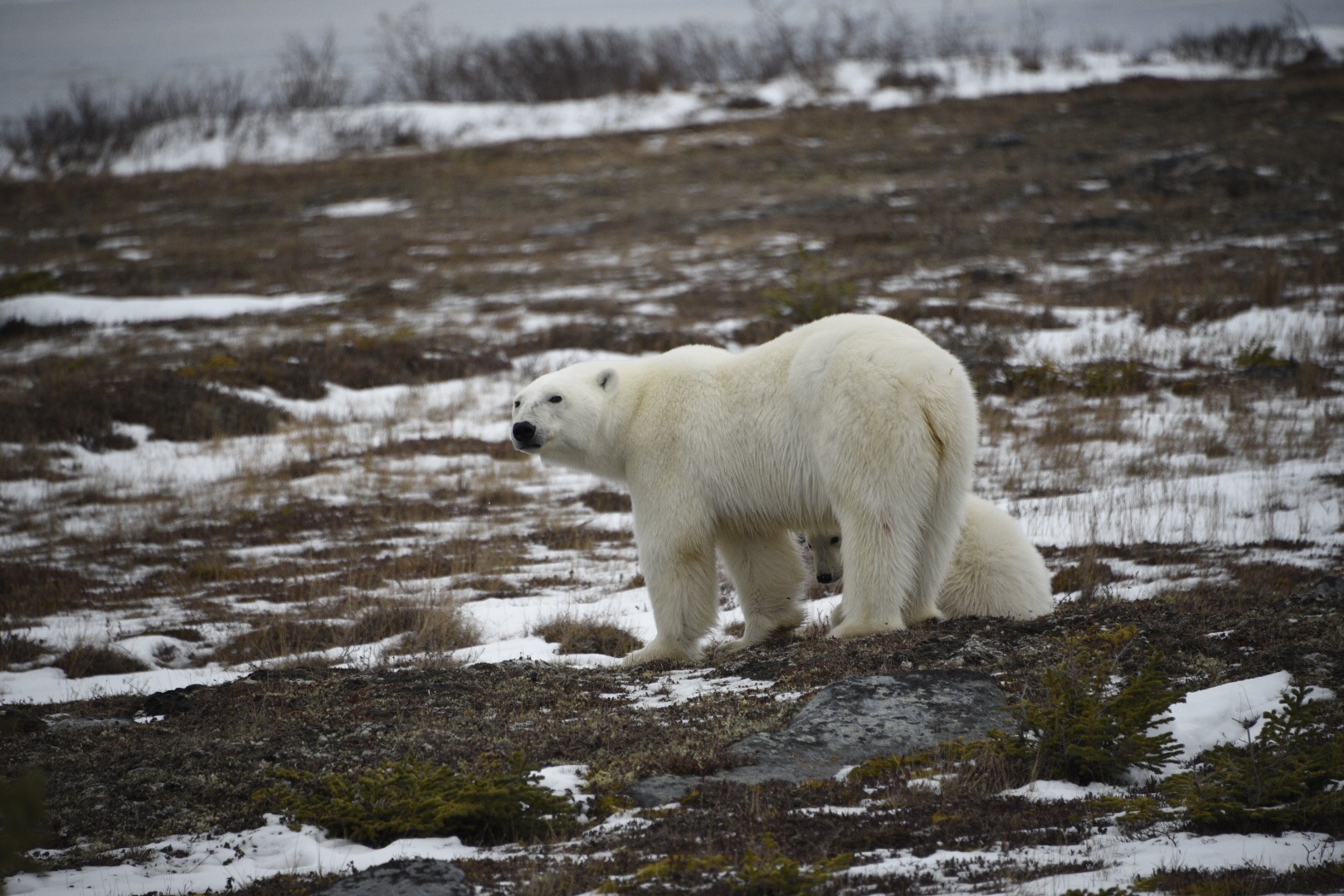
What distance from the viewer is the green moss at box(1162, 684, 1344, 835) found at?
10.2 ft

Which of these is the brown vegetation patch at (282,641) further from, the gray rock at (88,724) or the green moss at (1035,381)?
the green moss at (1035,381)

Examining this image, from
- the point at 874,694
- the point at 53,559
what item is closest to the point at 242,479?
the point at 53,559

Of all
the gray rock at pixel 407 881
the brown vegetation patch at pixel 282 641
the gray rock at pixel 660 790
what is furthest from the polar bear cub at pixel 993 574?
the brown vegetation patch at pixel 282 641

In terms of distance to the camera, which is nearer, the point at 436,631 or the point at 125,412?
the point at 436,631

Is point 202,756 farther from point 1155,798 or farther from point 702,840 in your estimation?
point 1155,798

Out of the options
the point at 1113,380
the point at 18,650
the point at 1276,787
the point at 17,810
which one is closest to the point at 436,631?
the point at 18,650

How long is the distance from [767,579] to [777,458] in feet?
2.86

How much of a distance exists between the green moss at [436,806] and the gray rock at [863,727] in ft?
1.26

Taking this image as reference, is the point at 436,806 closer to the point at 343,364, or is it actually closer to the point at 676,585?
the point at 676,585

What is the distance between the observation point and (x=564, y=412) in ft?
20.1

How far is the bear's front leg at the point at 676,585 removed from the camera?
5930 mm

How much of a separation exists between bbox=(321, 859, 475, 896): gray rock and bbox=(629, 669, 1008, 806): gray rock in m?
0.81

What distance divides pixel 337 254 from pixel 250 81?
1210 inches

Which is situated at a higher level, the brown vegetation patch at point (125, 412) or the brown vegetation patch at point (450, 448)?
the brown vegetation patch at point (125, 412)
